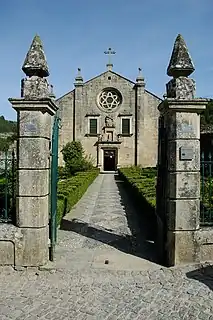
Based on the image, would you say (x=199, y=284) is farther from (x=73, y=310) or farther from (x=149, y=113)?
(x=149, y=113)

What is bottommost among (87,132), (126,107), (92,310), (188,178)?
(92,310)

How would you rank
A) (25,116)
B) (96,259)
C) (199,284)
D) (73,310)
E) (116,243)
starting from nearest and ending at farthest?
(73,310) < (199,284) < (25,116) < (96,259) < (116,243)

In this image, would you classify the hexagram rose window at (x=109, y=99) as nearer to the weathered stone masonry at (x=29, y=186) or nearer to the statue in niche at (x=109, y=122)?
the statue in niche at (x=109, y=122)

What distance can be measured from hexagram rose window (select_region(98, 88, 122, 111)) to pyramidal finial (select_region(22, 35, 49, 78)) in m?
33.6

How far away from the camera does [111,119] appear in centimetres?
3881

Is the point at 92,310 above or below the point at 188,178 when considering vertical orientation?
below

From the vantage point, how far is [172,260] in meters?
5.73

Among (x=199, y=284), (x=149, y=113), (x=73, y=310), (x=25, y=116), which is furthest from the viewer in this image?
(x=149, y=113)

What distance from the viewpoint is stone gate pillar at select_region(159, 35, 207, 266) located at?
5734 millimetres

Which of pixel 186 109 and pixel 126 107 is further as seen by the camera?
pixel 126 107

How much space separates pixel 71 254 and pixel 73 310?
2.29 metres

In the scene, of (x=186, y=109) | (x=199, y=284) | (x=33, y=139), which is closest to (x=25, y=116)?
(x=33, y=139)

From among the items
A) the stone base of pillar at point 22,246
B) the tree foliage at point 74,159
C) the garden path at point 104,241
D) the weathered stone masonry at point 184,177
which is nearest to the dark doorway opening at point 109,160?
the tree foliage at point 74,159

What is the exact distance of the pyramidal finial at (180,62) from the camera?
5.84 meters
